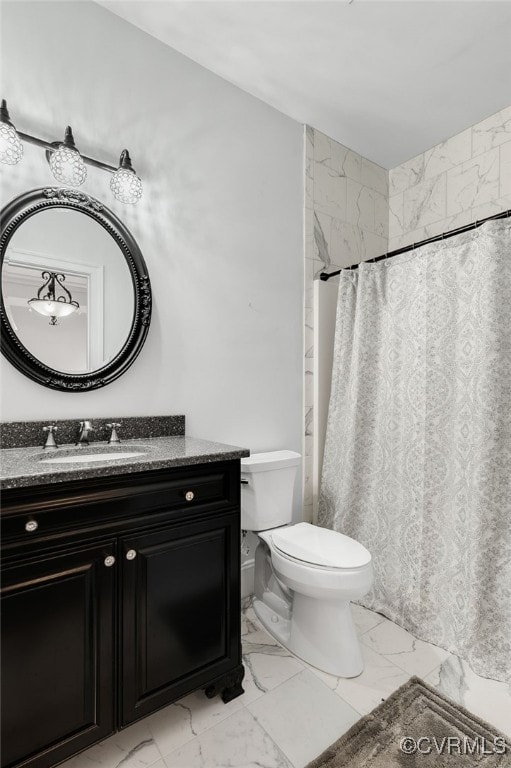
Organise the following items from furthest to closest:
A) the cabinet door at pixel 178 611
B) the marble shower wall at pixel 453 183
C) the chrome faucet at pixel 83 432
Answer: the marble shower wall at pixel 453 183 → the chrome faucet at pixel 83 432 → the cabinet door at pixel 178 611

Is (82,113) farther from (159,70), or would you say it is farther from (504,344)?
(504,344)

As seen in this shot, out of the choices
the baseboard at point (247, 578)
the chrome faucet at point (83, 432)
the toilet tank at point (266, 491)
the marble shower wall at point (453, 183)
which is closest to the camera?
the chrome faucet at point (83, 432)

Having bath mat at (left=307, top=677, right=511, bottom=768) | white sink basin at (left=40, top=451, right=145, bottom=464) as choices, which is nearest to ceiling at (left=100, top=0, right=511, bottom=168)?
white sink basin at (left=40, top=451, right=145, bottom=464)

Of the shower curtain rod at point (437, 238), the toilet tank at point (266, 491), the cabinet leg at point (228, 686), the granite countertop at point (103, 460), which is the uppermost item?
the shower curtain rod at point (437, 238)

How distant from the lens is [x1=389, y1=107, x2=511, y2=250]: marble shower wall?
2.23 m

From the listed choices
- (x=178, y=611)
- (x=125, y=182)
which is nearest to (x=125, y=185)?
(x=125, y=182)

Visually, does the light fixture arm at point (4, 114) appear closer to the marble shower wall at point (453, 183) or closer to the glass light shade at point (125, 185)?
the glass light shade at point (125, 185)

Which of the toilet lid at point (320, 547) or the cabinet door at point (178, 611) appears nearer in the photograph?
the cabinet door at point (178, 611)

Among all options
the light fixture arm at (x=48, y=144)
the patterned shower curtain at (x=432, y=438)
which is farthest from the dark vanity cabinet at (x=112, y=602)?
the light fixture arm at (x=48, y=144)

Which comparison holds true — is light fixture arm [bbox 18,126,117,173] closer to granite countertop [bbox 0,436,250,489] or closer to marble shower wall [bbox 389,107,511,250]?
granite countertop [bbox 0,436,250,489]

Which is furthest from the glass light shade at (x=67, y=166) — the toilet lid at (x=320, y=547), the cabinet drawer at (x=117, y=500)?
the toilet lid at (x=320, y=547)

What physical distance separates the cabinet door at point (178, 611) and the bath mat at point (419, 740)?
44cm

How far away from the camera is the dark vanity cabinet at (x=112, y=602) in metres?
0.99

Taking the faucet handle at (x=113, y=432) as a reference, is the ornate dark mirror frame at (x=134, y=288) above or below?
above
